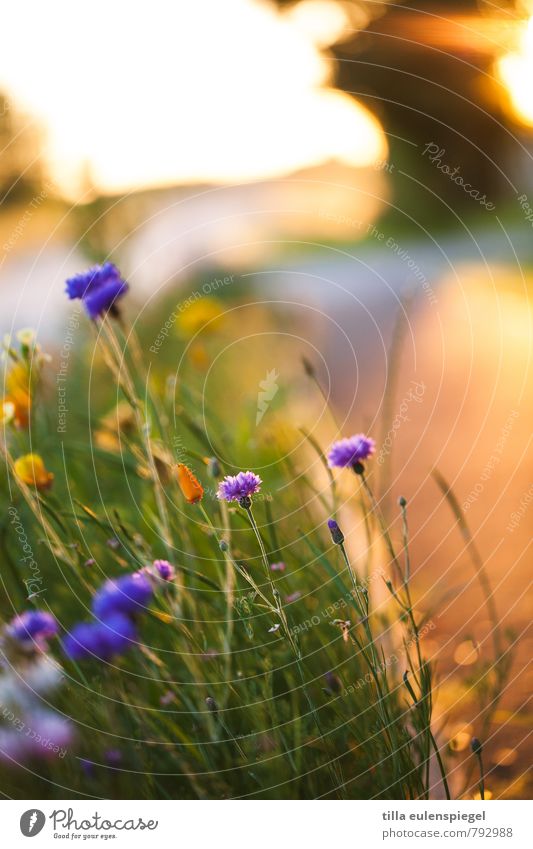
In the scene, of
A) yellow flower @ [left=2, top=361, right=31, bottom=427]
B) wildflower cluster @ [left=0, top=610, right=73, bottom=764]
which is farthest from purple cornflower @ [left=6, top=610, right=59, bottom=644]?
yellow flower @ [left=2, top=361, right=31, bottom=427]

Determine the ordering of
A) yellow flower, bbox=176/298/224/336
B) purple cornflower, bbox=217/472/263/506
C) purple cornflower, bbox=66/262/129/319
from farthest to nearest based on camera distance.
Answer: yellow flower, bbox=176/298/224/336 → purple cornflower, bbox=66/262/129/319 → purple cornflower, bbox=217/472/263/506

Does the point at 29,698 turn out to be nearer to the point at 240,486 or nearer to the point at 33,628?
the point at 33,628

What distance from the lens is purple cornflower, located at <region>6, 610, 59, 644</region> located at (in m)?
0.99

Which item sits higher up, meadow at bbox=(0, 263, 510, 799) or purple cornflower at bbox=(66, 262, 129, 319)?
purple cornflower at bbox=(66, 262, 129, 319)

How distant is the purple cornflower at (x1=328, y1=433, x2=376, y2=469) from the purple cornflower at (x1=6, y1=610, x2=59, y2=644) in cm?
42

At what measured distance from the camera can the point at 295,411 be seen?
226cm

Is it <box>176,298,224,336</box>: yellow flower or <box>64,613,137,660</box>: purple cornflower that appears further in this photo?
<box>176,298,224,336</box>: yellow flower

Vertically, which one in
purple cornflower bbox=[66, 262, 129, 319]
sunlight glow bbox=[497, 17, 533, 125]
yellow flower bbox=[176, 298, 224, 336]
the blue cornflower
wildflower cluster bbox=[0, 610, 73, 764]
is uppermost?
yellow flower bbox=[176, 298, 224, 336]

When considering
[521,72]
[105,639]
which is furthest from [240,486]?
[521,72]

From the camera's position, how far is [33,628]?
994mm

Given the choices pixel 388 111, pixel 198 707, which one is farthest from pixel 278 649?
pixel 388 111

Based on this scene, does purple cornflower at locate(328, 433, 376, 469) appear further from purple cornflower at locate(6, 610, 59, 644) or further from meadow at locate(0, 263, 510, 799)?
purple cornflower at locate(6, 610, 59, 644)

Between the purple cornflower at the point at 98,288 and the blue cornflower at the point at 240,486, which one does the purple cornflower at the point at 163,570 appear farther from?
the purple cornflower at the point at 98,288

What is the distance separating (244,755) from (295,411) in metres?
1.39
